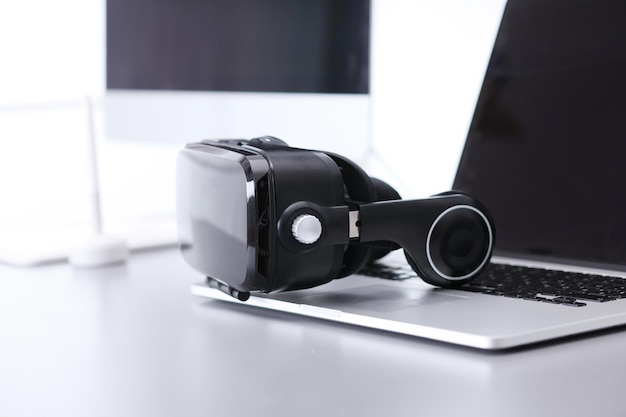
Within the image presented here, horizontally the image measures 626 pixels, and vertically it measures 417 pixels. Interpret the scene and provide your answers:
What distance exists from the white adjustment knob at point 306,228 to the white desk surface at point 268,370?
0.07 meters

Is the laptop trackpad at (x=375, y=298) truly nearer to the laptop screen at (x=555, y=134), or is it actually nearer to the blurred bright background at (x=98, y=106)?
the laptop screen at (x=555, y=134)

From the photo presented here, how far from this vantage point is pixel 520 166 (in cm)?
100

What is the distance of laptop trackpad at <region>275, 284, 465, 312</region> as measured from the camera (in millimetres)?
681

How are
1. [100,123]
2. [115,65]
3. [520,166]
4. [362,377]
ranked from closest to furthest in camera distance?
[362,377] → [520,166] → [115,65] → [100,123]

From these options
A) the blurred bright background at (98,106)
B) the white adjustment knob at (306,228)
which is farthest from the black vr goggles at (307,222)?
the blurred bright background at (98,106)

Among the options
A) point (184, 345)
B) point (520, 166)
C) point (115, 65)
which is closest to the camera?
point (184, 345)

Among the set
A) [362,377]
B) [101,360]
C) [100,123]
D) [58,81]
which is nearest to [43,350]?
[101,360]

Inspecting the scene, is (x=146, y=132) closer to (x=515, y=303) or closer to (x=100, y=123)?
(x=515, y=303)

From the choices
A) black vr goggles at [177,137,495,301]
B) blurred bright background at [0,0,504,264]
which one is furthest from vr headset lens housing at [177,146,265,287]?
blurred bright background at [0,0,504,264]

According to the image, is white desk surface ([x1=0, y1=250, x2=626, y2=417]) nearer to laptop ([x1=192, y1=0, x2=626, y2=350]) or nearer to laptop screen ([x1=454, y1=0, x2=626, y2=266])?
laptop ([x1=192, y1=0, x2=626, y2=350])

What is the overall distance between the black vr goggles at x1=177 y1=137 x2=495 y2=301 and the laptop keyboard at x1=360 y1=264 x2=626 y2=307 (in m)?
0.03

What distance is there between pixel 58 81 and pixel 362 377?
179cm

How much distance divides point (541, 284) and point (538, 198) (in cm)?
25

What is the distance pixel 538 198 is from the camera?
97 centimetres
